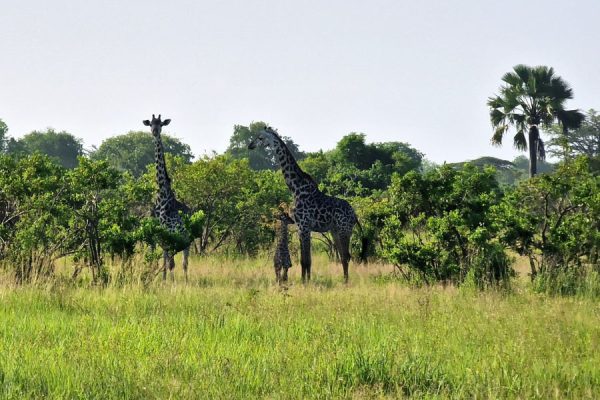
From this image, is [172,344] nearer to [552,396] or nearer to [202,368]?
[202,368]

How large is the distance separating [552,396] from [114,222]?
386 inches

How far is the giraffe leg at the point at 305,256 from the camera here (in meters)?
13.3

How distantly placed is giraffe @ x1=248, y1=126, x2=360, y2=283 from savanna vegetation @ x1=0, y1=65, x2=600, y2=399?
932 millimetres

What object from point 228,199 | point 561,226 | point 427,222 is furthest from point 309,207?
point 228,199

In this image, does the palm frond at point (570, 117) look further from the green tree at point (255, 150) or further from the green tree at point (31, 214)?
the green tree at point (255, 150)

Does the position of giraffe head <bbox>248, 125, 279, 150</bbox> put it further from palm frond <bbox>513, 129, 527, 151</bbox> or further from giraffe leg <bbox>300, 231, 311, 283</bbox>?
palm frond <bbox>513, 129, 527, 151</bbox>

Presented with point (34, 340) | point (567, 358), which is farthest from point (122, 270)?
point (567, 358)

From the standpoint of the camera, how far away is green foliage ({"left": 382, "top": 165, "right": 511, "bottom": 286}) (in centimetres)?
1190

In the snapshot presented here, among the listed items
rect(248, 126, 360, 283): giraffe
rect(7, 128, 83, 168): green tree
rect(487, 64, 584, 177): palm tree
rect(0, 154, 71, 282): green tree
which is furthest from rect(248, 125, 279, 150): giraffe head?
rect(7, 128, 83, 168): green tree

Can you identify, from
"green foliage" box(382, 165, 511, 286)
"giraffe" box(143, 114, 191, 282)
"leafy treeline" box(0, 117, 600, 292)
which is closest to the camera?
"leafy treeline" box(0, 117, 600, 292)

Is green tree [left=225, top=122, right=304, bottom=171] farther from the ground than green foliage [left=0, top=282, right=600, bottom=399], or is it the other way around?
green tree [left=225, top=122, right=304, bottom=171]

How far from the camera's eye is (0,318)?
7.71 m

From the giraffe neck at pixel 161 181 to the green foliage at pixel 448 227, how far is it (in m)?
4.73

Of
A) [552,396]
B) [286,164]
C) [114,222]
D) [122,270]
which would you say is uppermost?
[286,164]
